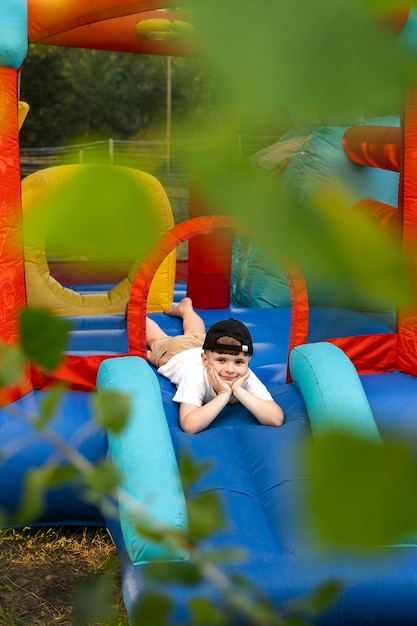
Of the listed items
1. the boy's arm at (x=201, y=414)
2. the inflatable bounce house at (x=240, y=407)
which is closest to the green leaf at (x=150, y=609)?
the inflatable bounce house at (x=240, y=407)

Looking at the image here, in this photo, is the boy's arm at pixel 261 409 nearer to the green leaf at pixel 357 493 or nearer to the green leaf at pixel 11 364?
the green leaf at pixel 11 364

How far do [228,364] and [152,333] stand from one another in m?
0.96

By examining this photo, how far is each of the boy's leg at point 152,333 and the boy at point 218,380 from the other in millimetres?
576

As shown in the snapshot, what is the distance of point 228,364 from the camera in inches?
111

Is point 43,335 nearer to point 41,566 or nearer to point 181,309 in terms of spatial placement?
point 41,566

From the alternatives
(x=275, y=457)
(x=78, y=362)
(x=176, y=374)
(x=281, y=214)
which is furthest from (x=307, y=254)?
(x=176, y=374)

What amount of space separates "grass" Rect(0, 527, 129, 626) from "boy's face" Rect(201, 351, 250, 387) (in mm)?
653

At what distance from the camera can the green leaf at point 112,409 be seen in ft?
0.91

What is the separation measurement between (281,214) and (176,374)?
2834 millimetres

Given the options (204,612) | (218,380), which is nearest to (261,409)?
(218,380)

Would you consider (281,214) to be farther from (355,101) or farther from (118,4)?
(118,4)

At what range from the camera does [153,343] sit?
3590mm

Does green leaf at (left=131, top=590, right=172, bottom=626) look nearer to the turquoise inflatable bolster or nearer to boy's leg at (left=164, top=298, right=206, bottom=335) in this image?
the turquoise inflatable bolster

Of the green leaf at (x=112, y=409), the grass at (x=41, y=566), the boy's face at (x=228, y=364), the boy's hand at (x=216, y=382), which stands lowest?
the grass at (x=41, y=566)
